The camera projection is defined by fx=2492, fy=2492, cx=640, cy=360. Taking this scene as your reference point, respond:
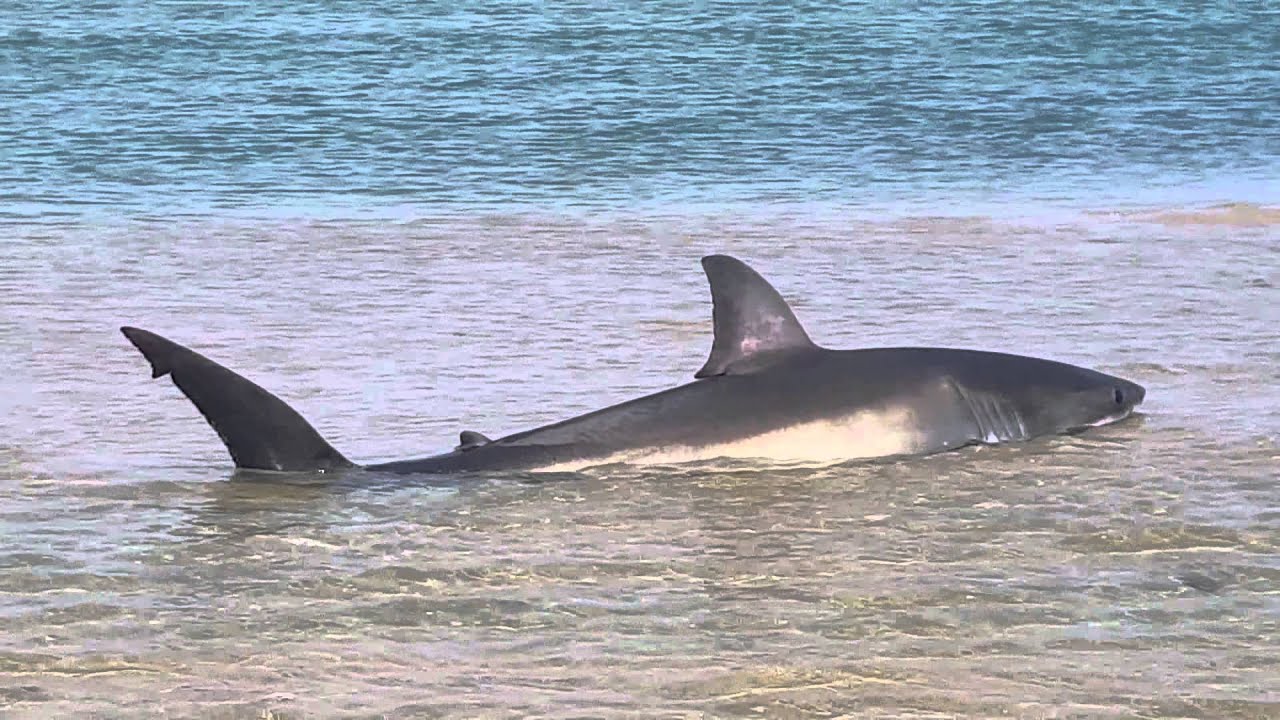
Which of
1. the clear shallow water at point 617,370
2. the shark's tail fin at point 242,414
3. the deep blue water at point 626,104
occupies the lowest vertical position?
the deep blue water at point 626,104

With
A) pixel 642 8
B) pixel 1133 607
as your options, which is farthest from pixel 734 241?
pixel 642 8

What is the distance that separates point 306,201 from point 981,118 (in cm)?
584

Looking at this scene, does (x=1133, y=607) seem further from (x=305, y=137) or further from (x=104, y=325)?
(x=305, y=137)

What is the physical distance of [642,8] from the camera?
25.1m

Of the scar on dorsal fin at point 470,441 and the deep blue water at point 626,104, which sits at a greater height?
the scar on dorsal fin at point 470,441

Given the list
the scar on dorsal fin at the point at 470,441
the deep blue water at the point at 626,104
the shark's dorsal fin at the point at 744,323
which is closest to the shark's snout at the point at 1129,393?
the shark's dorsal fin at the point at 744,323

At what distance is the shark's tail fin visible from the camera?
21.1 ft

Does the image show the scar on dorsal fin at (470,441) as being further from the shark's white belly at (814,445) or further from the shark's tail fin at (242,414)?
Result: the shark's tail fin at (242,414)

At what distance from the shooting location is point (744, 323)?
23.0ft

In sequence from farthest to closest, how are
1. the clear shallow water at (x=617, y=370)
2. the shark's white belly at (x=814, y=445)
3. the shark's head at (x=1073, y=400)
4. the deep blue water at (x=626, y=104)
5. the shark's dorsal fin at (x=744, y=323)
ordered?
the deep blue water at (x=626, y=104) < the shark's head at (x=1073, y=400) < the shark's dorsal fin at (x=744, y=323) < the shark's white belly at (x=814, y=445) < the clear shallow water at (x=617, y=370)

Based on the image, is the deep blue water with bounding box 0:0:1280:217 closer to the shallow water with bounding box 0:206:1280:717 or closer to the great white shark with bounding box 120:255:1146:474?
the shallow water with bounding box 0:206:1280:717

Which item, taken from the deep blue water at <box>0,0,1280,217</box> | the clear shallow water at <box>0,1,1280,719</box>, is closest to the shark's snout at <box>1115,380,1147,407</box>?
the clear shallow water at <box>0,1,1280,719</box>

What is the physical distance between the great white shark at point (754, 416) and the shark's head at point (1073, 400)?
0.02m

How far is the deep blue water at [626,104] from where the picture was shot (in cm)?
1498
